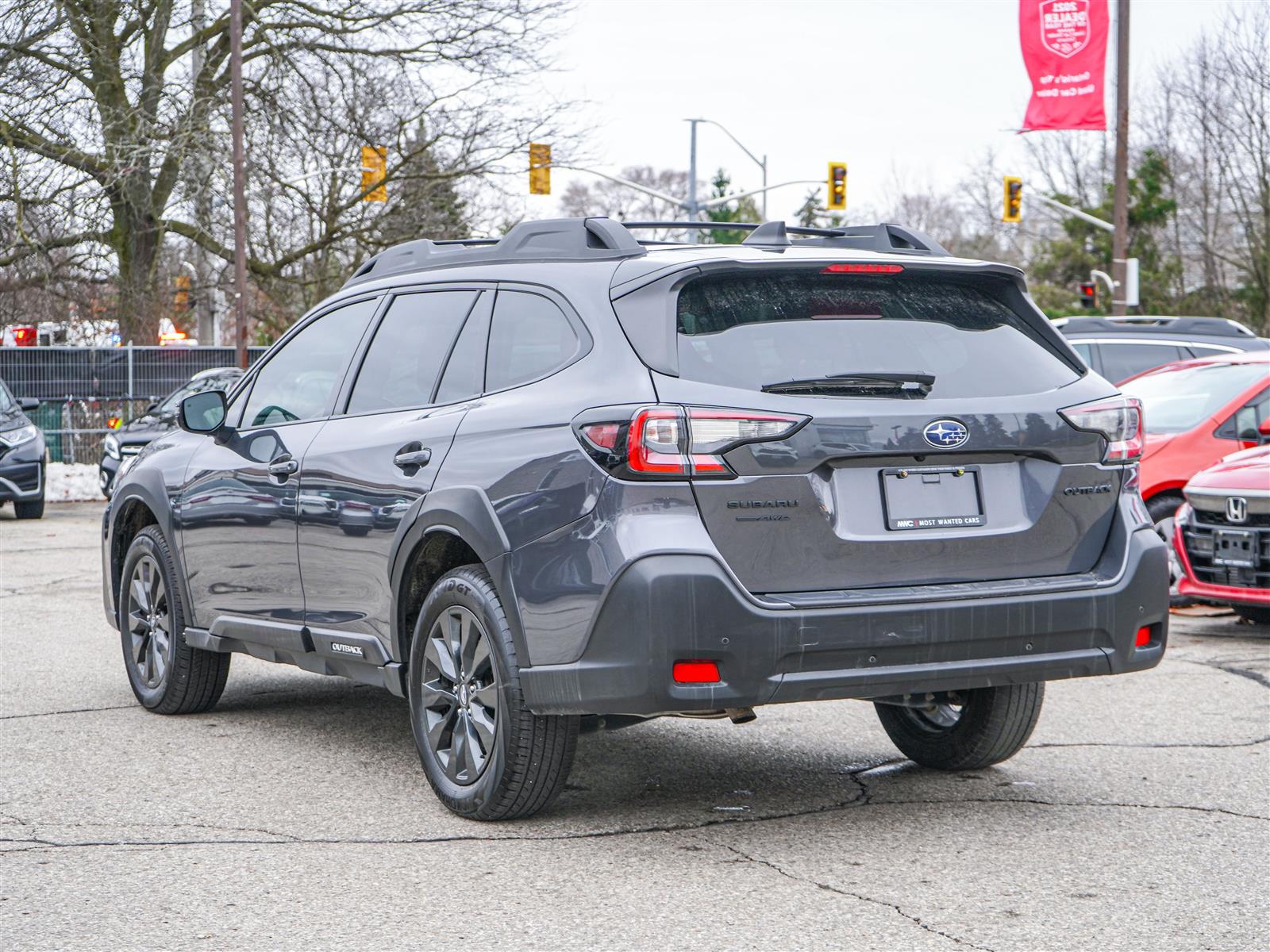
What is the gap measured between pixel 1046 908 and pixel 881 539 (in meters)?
1.06

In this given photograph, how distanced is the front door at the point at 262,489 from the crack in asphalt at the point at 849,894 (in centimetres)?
213

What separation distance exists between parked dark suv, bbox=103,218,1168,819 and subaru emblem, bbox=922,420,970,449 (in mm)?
10

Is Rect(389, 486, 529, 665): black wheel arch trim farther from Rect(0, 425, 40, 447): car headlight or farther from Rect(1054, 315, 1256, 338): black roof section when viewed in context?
Rect(0, 425, 40, 447): car headlight

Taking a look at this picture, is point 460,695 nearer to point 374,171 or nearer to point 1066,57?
point 1066,57

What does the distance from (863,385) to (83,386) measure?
23324 millimetres

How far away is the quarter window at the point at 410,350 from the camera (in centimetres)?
558

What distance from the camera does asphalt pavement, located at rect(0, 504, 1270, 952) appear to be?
13.4 ft

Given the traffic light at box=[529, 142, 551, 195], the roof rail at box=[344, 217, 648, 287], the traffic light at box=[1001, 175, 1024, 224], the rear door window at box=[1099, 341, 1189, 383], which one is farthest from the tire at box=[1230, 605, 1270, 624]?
the traffic light at box=[1001, 175, 1024, 224]

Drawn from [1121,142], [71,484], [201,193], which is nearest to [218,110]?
[201,193]

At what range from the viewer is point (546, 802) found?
5.04m

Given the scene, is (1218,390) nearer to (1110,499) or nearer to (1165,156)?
(1110,499)

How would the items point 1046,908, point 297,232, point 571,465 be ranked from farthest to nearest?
point 297,232 → point 571,465 → point 1046,908

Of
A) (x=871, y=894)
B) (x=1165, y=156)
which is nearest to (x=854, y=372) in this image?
(x=871, y=894)

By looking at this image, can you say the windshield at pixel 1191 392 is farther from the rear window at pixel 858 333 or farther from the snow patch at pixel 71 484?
the snow patch at pixel 71 484
